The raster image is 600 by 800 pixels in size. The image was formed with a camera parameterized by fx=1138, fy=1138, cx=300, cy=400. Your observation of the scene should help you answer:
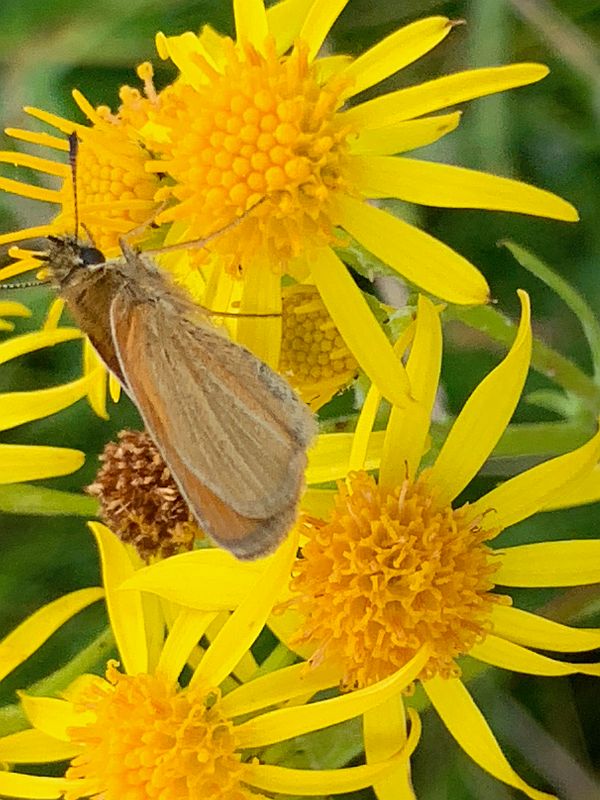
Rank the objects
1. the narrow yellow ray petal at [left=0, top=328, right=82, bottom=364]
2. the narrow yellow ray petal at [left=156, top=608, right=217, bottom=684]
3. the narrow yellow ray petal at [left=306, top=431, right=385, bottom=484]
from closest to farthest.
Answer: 1. the narrow yellow ray petal at [left=306, top=431, right=385, bottom=484]
2. the narrow yellow ray petal at [left=156, top=608, right=217, bottom=684]
3. the narrow yellow ray petal at [left=0, top=328, right=82, bottom=364]

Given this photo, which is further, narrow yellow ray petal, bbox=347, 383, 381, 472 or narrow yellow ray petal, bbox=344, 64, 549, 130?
narrow yellow ray petal, bbox=347, 383, 381, 472

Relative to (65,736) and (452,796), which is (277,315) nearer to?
(65,736)

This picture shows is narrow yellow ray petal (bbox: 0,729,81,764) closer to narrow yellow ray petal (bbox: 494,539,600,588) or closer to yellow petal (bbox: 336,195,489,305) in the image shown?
narrow yellow ray petal (bbox: 494,539,600,588)

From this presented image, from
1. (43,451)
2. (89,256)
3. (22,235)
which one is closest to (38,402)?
(43,451)

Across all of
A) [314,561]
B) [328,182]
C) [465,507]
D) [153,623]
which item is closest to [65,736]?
[153,623]

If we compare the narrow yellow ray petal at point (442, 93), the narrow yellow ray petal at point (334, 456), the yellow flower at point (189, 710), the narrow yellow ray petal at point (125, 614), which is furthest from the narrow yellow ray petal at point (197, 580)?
the narrow yellow ray petal at point (442, 93)

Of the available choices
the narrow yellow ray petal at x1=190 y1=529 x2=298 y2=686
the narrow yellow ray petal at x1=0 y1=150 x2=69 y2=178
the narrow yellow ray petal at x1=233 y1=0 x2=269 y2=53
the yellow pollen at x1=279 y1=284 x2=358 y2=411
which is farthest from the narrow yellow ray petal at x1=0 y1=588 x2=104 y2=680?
the narrow yellow ray petal at x1=233 y1=0 x2=269 y2=53
